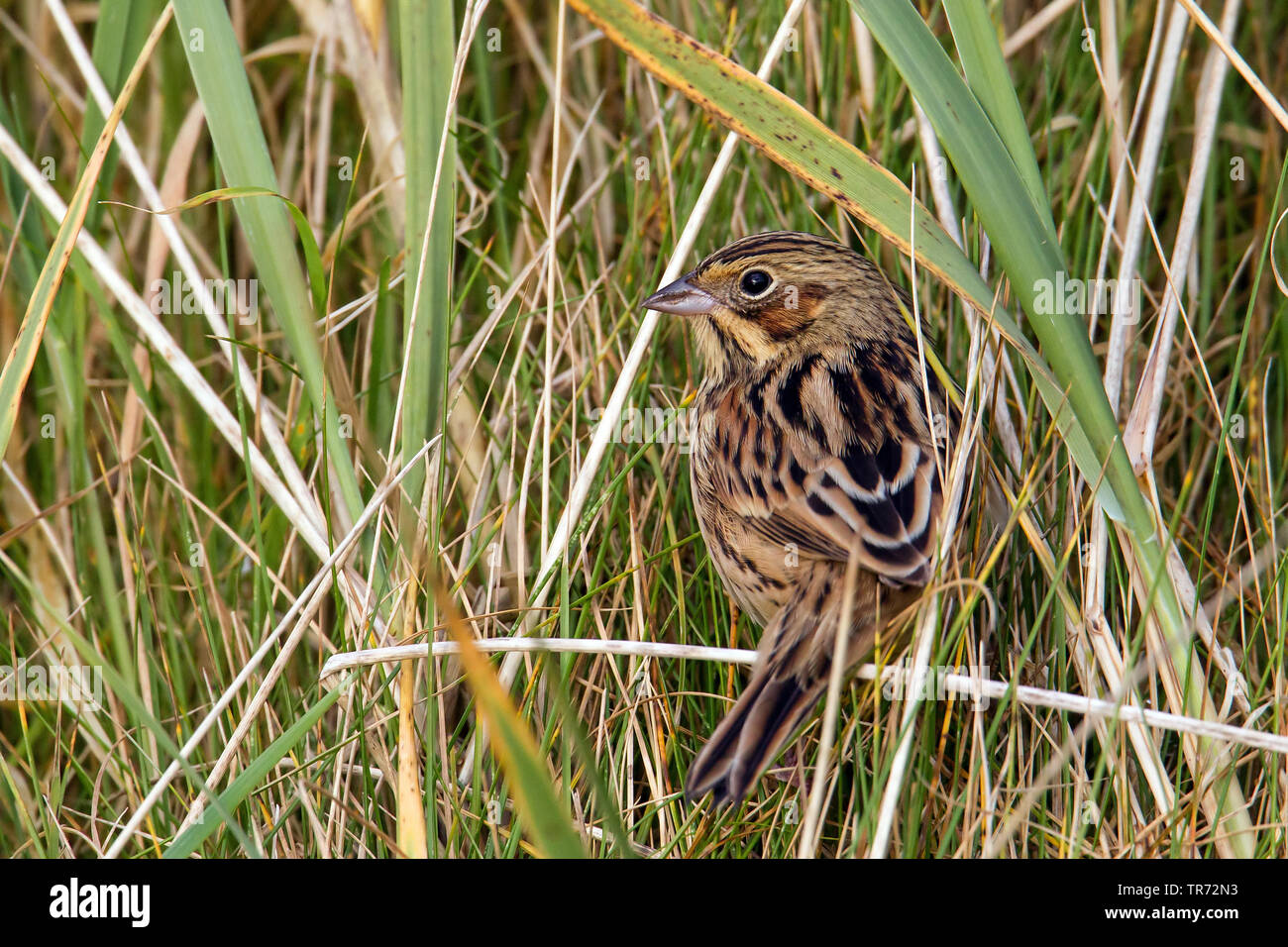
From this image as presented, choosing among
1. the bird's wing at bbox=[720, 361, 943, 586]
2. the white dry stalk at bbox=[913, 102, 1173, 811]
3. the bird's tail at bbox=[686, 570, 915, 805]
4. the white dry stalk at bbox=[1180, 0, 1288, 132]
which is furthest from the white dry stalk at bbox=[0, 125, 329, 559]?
the white dry stalk at bbox=[1180, 0, 1288, 132]

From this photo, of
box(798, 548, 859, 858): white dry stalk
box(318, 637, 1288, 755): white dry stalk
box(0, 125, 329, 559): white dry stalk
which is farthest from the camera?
box(0, 125, 329, 559): white dry stalk

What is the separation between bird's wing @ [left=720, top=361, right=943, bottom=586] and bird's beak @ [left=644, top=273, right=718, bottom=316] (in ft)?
1.13

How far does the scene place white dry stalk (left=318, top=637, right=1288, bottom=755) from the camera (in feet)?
7.64

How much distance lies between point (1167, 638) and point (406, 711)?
157 centimetres

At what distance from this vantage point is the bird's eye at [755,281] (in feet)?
10.2

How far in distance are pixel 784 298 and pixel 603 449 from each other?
69 centimetres

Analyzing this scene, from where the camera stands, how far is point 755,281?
3.13 m

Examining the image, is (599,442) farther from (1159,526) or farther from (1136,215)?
(1136,215)

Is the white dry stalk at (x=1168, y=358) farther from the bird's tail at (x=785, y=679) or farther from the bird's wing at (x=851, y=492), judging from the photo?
the bird's tail at (x=785, y=679)

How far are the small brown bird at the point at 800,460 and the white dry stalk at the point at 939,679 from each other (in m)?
0.10

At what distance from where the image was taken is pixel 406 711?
2.39 metres

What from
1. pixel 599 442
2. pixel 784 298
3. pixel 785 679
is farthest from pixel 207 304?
pixel 785 679

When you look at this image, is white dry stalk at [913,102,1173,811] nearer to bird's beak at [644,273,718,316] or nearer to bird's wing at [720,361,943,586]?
bird's wing at [720,361,943,586]
